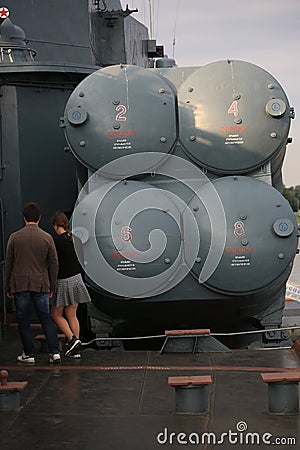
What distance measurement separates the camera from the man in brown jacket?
6559 mm

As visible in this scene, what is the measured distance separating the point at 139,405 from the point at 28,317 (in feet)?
5.72

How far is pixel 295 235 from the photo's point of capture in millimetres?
7051

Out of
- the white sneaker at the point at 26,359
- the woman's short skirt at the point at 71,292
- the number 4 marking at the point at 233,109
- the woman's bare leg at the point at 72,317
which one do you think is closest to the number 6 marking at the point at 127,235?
the woman's short skirt at the point at 71,292

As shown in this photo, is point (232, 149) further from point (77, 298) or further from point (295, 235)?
point (77, 298)

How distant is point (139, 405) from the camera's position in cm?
518

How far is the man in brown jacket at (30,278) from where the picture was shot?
21.5 feet

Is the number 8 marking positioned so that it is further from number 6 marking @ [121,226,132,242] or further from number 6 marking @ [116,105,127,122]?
number 6 marking @ [116,105,127,122]

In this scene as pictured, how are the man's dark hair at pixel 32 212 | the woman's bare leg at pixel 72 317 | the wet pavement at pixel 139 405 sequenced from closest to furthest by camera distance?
1. the wet pavement at pixel 139 405
2. the man's dark hair at pixel 32 212
3. the woman's bare leg at pixel 72 317

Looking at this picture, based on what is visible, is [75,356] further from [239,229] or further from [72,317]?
[239,229]

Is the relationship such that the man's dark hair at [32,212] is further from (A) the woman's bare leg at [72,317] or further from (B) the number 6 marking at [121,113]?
(B) the number 6 marking at [121,113]

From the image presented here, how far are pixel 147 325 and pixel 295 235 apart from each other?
1533 millimetres

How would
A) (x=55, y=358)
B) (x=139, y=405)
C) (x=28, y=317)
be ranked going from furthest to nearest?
(x=28, y=317), (x=55, y=358), (x=139, y=405)

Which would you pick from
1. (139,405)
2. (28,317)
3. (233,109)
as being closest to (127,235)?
(28,317)

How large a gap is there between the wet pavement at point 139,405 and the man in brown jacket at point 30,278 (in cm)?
20
